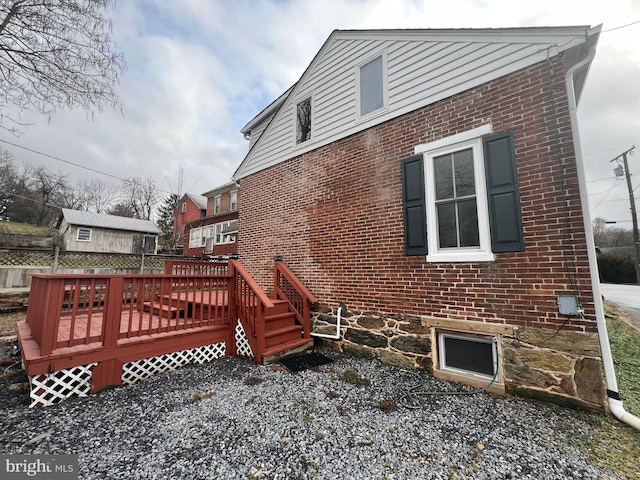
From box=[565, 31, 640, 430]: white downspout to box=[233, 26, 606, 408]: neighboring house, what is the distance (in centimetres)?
3

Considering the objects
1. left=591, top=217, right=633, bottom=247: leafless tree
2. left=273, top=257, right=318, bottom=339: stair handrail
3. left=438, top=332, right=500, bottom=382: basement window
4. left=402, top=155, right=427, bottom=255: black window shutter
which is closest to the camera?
left=438, top=332, right=500, bottom=382: basement window

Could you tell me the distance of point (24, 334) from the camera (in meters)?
3.77

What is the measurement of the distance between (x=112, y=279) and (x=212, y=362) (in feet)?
6.26

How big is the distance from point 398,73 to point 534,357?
15.2 ft

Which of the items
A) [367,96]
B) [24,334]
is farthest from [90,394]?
[367,96]

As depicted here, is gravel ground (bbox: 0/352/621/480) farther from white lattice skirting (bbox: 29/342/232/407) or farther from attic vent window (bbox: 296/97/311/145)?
attic vent window (bbox: 296/97/311/145)

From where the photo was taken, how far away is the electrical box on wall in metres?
2.80

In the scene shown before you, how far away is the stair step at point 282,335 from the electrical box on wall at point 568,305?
378 centimetres

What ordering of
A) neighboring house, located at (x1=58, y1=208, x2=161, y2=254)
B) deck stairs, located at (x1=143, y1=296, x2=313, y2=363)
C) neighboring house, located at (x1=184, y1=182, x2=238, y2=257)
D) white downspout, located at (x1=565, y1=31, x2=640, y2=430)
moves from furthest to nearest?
neighboring house, located at (x1=58, y1=208, x2=161, y2=254) → neighboring house, located at (x1=184, y1=182, x2=238, y2=257) → deck stairs, located at (x1=143, y1=296, x2=313, y2=363) → white downspout, located at (x1=565, y1=31, x2=640, y2=430)

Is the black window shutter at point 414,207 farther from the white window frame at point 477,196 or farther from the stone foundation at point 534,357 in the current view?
the stone foundation at point 534,357

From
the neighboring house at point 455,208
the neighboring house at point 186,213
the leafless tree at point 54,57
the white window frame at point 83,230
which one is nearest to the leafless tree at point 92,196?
the neighboring house at point 186,213

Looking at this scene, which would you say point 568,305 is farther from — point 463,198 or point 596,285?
point 463,198

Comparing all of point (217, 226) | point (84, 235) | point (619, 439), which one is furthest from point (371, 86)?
point (84, 235)

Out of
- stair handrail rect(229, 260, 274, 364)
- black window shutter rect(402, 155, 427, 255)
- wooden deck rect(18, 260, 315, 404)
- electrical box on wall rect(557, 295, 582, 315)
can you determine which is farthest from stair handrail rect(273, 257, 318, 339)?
electrical box on wall rect(557, 295, 582, 315)
